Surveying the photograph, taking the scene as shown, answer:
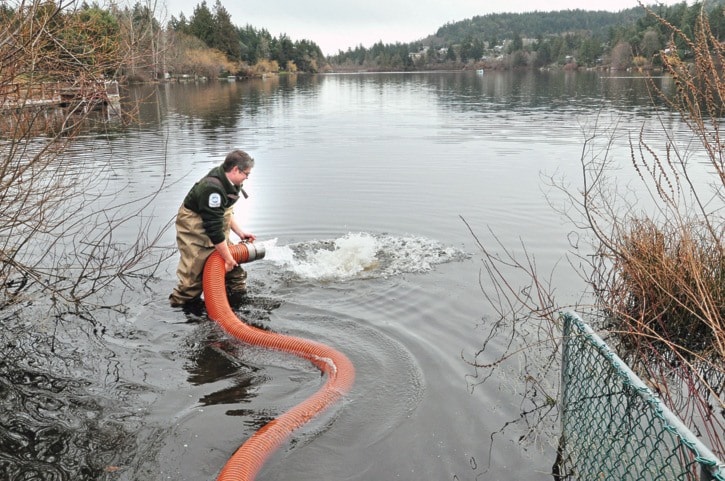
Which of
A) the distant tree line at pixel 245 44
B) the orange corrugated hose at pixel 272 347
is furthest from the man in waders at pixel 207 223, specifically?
the distant tree line at pixel 245 44

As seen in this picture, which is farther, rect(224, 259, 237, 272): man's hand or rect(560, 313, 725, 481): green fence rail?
rect(224, 259, 237, 272): man's hand

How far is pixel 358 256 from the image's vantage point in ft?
30.1

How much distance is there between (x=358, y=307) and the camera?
24.5ft

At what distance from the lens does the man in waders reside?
6855mm

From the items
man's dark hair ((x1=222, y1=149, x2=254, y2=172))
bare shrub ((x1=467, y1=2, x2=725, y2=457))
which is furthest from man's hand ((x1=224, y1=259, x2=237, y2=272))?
bare shrub ((x1=467, y1=2, x2=725, y2=457))

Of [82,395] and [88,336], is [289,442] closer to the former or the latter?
[82,395]

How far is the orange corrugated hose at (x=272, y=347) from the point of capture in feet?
14.0

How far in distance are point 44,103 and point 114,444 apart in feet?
12.4

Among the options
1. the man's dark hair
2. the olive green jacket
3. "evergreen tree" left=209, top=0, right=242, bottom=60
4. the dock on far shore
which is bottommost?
the olive green jacket

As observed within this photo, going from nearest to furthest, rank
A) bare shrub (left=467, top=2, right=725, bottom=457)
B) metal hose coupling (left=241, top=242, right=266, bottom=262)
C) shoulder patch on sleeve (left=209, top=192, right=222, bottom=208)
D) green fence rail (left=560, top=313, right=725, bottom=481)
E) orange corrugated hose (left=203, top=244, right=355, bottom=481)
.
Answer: green fence rail (left=560, top=313, right=725, bottom=481) → orange corrugated hose (left=203, top=244, right=355, bottom=481) → bare shrub (left=467, top=2, right=725, bottom=457) → shoulder patch on sleeve (left=209, top=192, right=222, bottom=208) → metal hose coupling (left=241, top=242, right=266, bottom=262)

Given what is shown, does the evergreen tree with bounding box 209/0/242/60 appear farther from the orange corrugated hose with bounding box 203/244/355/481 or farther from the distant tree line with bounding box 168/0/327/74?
the orange corrugated hose with bounding box 203/244/355/481

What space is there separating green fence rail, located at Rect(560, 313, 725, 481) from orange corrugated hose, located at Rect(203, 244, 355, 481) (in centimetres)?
205

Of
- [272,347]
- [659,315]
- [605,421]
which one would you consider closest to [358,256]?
[272,347]

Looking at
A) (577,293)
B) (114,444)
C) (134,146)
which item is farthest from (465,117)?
(114,444)
